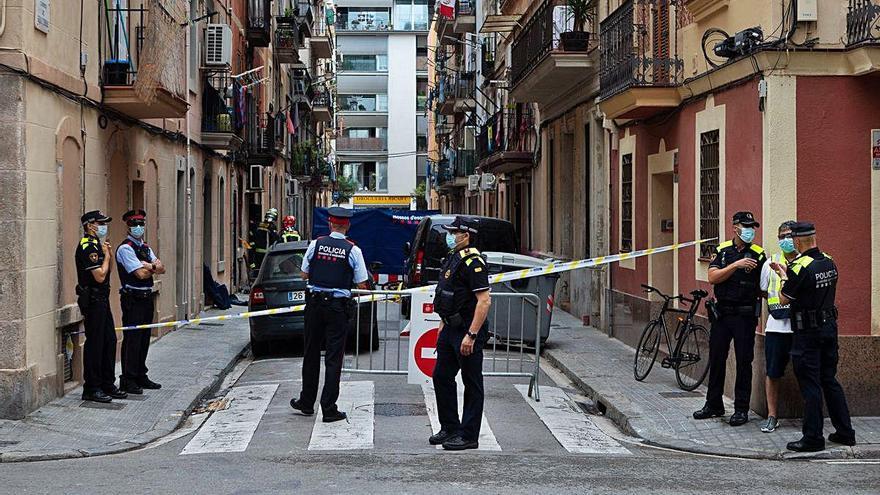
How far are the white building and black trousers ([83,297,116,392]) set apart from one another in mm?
74978

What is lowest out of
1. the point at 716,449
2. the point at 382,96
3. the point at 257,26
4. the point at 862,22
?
the point at 716,449

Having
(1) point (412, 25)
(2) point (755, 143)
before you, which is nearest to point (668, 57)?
(2) point (755, 143)

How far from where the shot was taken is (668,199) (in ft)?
54.5

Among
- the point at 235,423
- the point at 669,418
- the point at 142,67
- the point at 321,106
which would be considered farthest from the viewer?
the point at 321,106

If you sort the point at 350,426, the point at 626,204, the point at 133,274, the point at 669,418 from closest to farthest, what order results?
the point at 350,426, the point at 669,418, the point at 133,274, the point at 626,204

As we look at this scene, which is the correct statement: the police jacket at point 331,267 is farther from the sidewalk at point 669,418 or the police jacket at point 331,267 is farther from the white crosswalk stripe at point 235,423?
the sidewalk at point 669,418

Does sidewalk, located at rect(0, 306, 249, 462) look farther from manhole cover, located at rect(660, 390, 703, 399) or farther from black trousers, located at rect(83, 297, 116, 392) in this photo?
manhole cover, located at rect(660, 390, 703, 399)

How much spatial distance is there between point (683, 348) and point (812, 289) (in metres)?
3.46

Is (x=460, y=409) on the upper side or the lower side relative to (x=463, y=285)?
lower

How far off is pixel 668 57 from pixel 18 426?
9.02 meters

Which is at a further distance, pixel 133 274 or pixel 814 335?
pixel 133 274

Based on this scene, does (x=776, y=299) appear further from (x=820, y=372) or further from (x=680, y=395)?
(x=680, y=395)

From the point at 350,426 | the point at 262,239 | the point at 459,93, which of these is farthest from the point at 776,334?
the point at 459,93

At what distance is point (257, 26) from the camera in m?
32.0
